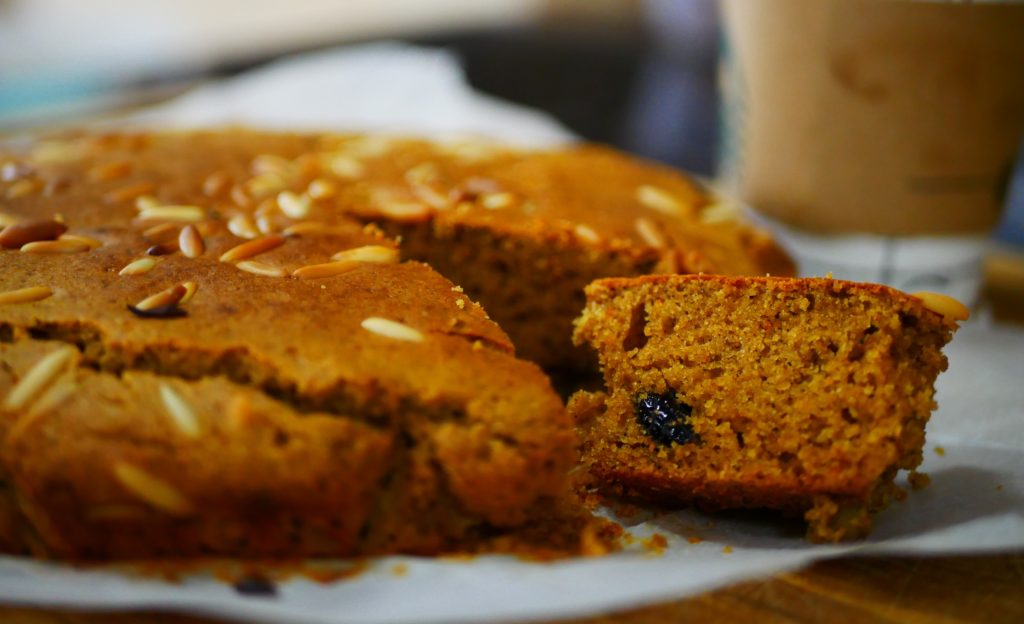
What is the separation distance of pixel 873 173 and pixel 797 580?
167cm

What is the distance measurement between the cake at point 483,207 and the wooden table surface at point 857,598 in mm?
1022

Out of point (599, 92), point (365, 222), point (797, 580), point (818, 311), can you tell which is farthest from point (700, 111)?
point (797, 580)

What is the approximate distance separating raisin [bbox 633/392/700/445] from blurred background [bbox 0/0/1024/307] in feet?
11.3

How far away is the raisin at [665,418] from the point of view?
2.03 meters

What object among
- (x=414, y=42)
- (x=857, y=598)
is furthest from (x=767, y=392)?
(x=414, y=42)

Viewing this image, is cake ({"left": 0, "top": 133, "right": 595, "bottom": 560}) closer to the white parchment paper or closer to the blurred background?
the white parchment paper

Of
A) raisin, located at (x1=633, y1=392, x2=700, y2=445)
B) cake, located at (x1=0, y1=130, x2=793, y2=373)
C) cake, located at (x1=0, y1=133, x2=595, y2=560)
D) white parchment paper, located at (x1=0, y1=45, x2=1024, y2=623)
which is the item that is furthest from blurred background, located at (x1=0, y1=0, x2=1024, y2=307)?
raisin, located at (x1=633, y1=392, x2=700, y2=445)

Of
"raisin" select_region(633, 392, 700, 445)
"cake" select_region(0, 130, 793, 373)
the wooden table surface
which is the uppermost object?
"cake" select_region(0, 130, 793, 373)

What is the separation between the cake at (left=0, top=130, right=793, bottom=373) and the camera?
8.95ft

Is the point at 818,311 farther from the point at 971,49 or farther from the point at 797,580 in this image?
the point at 971,49

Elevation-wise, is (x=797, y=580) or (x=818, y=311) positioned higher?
(x=818, y=311)

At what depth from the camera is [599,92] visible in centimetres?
679

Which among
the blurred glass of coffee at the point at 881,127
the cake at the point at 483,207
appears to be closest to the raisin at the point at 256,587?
the cake at the point at 483,207

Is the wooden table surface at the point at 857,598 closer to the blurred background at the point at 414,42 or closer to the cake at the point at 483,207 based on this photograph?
the cake at the point at 483,207
